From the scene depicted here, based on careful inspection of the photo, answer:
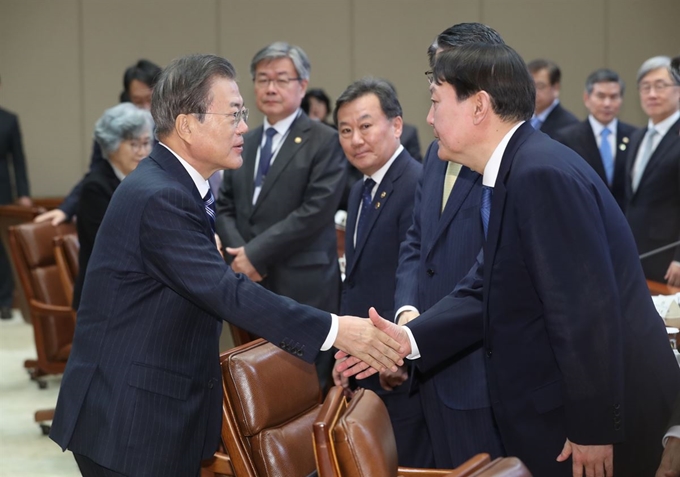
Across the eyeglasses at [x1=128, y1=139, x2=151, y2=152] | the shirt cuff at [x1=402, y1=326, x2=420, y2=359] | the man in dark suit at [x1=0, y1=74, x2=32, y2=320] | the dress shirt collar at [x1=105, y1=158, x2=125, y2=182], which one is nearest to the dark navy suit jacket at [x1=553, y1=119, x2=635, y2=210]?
the eyeglasses at [x1=128, y1=139, x2=151, y2=152]

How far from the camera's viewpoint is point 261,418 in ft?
7.82

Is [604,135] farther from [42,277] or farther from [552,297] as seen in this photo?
[552,297]

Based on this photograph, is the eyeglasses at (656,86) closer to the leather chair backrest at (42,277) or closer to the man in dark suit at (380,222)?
the man in dark suit at (380,222)

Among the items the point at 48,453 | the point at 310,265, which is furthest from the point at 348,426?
the point at 48,453

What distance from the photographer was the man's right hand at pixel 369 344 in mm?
2512

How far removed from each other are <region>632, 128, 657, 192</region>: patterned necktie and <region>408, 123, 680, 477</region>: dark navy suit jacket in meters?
3.44

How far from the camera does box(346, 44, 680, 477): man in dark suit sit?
6.40ft

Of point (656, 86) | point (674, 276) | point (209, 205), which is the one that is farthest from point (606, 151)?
point (209, 205)

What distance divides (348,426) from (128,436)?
0.65 meters

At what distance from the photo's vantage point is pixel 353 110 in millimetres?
3578

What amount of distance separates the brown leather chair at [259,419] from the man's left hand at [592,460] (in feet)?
2.38

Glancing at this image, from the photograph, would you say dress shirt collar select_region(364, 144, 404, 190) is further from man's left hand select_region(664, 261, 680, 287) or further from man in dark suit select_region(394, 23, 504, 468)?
man's left hand select_region(664, 261, 680, 287)

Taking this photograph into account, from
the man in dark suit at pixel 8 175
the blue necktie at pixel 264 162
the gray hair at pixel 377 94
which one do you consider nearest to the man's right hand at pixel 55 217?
the blue necktie at pixel 264 162

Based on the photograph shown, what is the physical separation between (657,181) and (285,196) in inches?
86.2
